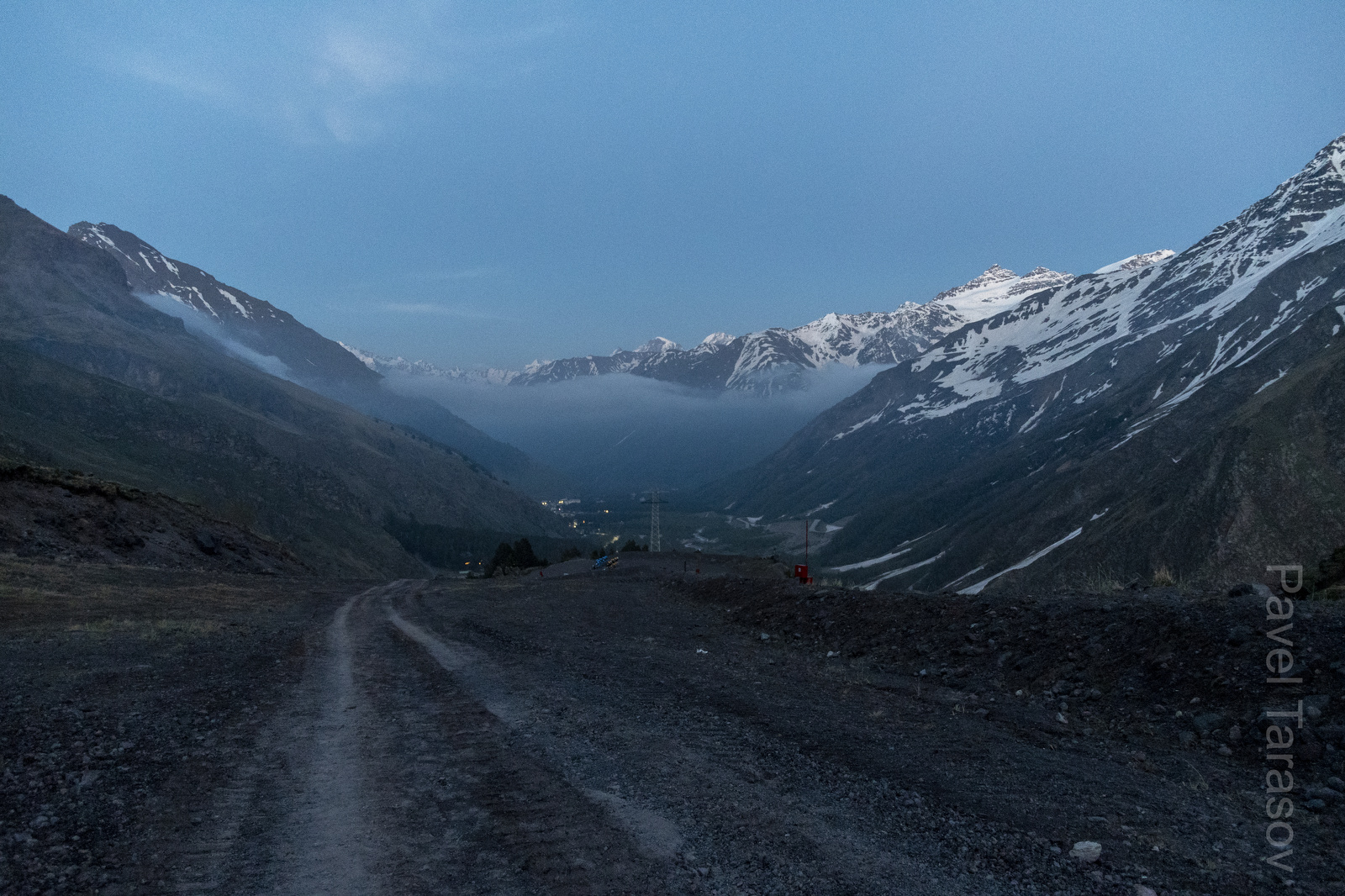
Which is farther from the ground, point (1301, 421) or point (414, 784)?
point (1301, 421)

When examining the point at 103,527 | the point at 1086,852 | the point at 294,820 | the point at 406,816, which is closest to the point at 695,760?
the point at 406,816

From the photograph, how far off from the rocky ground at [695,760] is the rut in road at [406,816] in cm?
3

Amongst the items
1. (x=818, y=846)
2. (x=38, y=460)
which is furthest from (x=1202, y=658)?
(x=38, y=460)

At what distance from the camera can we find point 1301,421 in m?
102

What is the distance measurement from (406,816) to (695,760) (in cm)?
314

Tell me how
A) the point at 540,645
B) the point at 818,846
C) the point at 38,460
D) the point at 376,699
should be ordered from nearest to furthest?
the point at 818,846, the point at 376,699, the point at 540,645, the point at 38,460

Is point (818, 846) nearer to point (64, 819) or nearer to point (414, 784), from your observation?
point (414, 784)

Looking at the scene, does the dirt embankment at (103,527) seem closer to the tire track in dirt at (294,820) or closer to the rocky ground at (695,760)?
the rocky ground at (695,760)

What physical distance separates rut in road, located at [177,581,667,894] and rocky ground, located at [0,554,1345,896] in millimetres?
34

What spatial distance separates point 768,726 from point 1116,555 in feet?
371

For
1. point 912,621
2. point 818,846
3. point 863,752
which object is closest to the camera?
point 818,846

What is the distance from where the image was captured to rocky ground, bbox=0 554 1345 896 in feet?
18.2

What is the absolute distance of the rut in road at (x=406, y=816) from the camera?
17.5 ft

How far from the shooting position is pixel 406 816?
21.1ft
